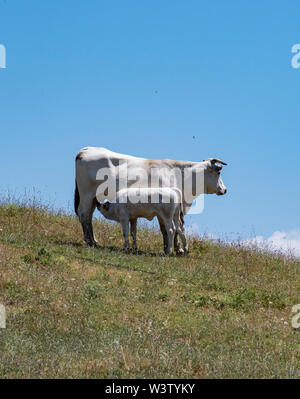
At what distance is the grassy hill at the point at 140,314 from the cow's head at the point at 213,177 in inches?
119

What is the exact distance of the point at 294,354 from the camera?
9.77 metres

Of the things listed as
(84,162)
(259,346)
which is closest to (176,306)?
(259,346)

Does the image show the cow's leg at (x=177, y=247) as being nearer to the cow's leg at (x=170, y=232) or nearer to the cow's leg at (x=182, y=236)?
the cow's leg at (x=182, y=236)

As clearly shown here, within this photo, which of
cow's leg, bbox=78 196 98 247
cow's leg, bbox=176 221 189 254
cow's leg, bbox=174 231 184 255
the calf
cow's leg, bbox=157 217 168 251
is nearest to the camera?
the calf

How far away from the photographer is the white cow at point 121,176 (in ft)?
66.6

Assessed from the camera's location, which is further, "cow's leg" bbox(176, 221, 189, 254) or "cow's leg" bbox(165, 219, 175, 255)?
"cow's leg" bbox(176, 221, 189, 254)

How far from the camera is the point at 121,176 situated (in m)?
20.3

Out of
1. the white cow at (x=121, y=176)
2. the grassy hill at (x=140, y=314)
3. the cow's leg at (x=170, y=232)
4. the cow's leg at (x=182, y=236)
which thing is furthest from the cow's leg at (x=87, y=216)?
the cow's leg at (x=182, y=236)

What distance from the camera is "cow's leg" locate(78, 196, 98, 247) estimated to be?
→ 66.5 feet

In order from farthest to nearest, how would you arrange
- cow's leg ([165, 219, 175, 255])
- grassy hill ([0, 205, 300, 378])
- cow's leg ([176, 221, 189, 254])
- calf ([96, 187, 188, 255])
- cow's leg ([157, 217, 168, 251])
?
cow's leg ([176, 221, 189, 254]), cow's leg ([157, 217, 168, 251]), cow's leg ([165, 219, 175, 255]), calf ([96, 187, 188, 255]), grassy hill ([0, 205, 300, 378])

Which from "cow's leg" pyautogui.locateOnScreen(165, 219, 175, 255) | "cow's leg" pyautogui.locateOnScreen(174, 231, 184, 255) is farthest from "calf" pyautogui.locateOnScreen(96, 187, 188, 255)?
"cow's leg" pyautogui.locateOnScreen(174, 231, 184, 255)

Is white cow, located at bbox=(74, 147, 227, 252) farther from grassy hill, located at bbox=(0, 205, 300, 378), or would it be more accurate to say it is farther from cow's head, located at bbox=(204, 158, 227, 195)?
grassy hill, located at bbox=(0, 205, 300, 378)

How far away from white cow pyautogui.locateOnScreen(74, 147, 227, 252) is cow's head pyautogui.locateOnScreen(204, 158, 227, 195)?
32 millimetres

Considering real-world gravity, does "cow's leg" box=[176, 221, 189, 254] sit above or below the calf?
below
